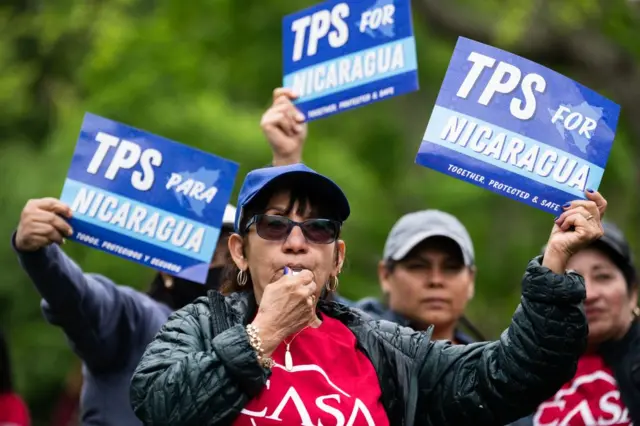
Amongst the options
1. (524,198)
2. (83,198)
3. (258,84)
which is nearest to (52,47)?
(258,84)

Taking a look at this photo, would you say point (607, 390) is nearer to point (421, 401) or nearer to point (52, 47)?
point (421, 401)

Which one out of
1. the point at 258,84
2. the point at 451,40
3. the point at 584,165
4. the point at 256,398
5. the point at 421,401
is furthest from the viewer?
the point at 258,84

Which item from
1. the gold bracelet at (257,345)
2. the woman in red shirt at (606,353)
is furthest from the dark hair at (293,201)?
the woman in red shirt at (606,353)

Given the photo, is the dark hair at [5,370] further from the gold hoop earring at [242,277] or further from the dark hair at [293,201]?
the dark hair at [293,201]

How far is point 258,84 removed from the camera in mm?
18656

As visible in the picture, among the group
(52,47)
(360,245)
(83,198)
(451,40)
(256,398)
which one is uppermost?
(52,47)

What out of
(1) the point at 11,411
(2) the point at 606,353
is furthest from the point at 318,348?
(1) the point at 11,411

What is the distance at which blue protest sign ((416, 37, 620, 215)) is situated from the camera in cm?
440

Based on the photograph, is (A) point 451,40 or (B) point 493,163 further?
(A) point 451,40

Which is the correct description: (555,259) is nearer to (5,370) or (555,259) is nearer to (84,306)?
(84,306)

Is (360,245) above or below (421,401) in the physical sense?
above

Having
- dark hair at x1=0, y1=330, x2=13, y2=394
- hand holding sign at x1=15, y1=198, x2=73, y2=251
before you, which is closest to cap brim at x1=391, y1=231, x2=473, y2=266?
hand holding sign at x1=15, y1=198, x2=73, y2=251

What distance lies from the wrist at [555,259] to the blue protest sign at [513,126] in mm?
459

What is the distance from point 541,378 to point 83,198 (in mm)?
2277
